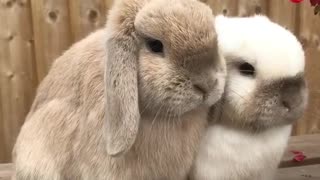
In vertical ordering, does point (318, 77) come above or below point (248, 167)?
below

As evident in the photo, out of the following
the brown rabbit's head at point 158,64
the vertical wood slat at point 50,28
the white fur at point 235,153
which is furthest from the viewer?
the vertical wood slat at point 50,28

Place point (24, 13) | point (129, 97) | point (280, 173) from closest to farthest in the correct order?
point (129, 97)
point (280, 173)
point (24, 13)

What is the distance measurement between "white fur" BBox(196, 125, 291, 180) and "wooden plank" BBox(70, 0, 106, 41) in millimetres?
1030

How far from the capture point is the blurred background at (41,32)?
6.15ft

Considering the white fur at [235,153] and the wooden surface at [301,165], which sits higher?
the white fur at [235,153]

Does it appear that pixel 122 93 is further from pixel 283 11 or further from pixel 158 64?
pixel 283 11

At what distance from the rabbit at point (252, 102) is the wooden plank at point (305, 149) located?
377 mm

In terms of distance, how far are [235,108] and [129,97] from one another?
172 millimetres

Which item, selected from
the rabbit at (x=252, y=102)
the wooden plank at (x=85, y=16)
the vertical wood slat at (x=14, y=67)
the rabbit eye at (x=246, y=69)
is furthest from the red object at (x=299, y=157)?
the vertical wood slat at (x=14, y=67)

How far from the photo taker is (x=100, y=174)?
2.98 ft

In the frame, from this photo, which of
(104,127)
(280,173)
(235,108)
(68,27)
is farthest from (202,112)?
(68,27)

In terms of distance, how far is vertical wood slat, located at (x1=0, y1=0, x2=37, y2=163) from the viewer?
73.9 inches

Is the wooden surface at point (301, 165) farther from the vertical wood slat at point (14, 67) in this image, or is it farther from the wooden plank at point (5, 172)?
the vertical wood slat at point (14, 67)

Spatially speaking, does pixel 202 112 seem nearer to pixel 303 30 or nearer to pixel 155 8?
pixel 155 8
